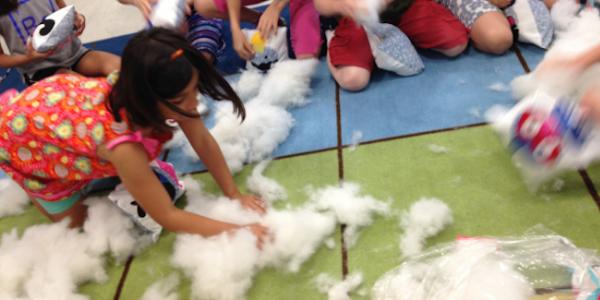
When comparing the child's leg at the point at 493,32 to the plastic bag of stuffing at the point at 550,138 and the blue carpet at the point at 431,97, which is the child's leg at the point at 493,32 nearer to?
the blue carpet at the point at 431,97

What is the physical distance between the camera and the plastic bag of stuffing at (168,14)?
1781 mm

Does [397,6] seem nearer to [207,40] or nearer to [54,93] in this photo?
[207,40]

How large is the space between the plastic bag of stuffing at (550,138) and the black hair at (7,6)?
1.72 meters

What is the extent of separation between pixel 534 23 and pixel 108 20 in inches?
87.1

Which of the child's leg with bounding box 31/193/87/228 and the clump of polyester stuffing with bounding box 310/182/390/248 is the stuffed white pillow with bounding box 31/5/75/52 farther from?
the clump of polyester stuffing with bounding box 310/182/390/248

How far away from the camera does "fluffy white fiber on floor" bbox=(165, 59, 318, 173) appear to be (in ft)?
5.09

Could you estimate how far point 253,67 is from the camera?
1897 millimetres

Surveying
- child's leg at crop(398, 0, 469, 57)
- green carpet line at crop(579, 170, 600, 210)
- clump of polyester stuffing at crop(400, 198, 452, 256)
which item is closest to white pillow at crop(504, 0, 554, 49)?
child's leg at crop(398, 0, 469, 57)

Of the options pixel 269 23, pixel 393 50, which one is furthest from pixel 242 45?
pixel 393 50

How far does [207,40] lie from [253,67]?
10.9 inches

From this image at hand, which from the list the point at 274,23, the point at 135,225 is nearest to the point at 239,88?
the point at 274,23

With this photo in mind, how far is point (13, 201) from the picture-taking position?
1.56m

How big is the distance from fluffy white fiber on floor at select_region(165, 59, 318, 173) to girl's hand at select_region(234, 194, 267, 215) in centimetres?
16

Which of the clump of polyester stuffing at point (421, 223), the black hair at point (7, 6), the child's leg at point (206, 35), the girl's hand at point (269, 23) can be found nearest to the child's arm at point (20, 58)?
the black hair at point (7, 6)
